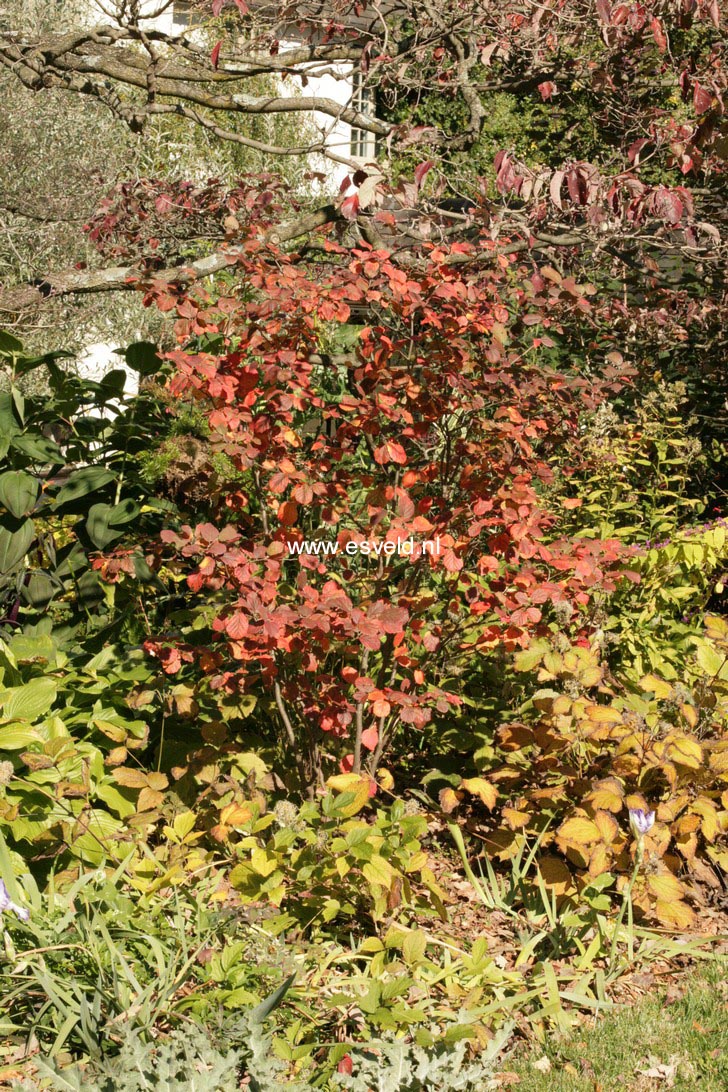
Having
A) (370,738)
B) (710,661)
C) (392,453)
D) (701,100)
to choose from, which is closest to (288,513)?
(392,453)

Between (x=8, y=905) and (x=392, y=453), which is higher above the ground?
(x=392, y=453)

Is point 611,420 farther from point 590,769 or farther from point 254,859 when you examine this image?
point 254,859

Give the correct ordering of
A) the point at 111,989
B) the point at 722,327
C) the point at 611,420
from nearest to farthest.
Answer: the point at 111,989 → the point at 611,420 → the point at 722,327

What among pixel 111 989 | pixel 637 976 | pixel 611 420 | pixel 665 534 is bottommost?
pixel 637 976

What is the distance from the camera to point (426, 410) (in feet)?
10.6

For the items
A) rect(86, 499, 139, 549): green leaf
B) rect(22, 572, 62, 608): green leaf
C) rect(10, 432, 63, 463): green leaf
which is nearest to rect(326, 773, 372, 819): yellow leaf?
rect(86, 499, 139, 549): green leaf

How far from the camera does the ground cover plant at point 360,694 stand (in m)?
2.48

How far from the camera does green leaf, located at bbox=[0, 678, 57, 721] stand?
10.1 ft

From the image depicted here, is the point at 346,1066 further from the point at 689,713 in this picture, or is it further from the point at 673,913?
the point at 689,713

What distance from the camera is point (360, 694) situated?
300 centimetres

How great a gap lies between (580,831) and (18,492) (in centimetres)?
221

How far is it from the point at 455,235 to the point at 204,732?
9.59 ft

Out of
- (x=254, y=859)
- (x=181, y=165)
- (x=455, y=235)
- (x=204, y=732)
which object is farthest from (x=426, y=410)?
(x=181, y=165)

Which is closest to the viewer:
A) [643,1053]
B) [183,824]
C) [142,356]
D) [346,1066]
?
[346,1066]
